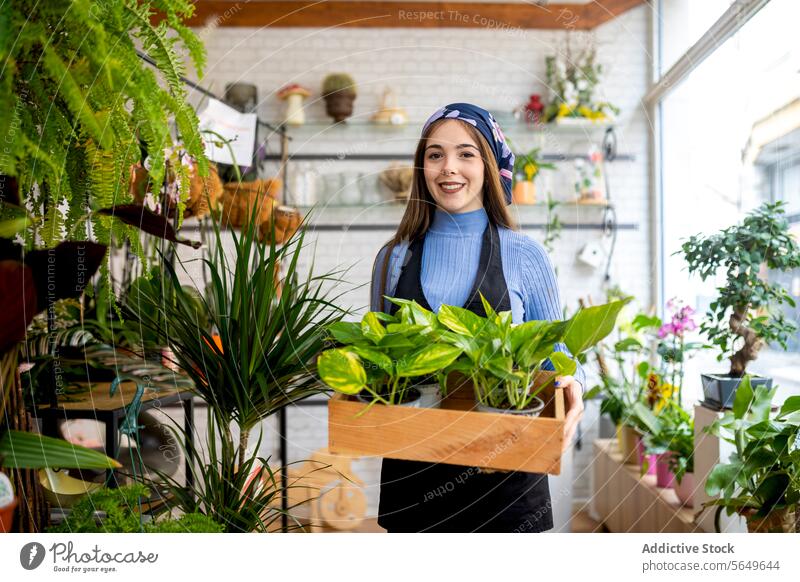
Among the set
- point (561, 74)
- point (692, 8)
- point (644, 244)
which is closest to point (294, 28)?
point (561, 74)

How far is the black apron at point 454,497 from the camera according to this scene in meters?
1.14

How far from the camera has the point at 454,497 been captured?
3.75ft

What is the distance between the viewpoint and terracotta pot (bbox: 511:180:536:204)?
2.88m

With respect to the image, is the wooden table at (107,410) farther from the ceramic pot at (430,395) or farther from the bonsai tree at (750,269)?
the bonsai tree at (750,269)

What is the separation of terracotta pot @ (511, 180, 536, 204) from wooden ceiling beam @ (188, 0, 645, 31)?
26.9 inches

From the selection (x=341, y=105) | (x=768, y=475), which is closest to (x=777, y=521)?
(x=768, y=475)

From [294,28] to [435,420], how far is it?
238cm

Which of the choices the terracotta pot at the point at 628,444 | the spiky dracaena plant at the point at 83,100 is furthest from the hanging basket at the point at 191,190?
the terracotta pot at the point at 628,444

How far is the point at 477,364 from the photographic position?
32.7 inches

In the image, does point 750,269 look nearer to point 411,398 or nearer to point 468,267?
point 468,267

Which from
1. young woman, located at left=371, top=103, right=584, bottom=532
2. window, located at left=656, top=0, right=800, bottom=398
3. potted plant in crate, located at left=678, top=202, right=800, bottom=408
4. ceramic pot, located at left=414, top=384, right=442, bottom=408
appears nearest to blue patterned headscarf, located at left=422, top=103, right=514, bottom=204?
young woman, located at left=371, top=103, right=584, bottom=532

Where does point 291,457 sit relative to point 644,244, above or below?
below
